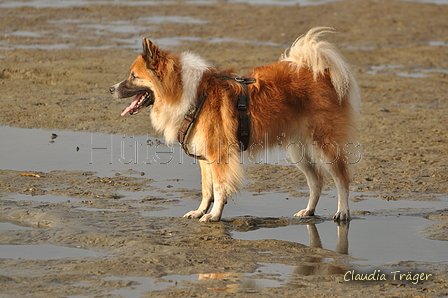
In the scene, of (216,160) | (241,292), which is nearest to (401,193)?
(216,160)

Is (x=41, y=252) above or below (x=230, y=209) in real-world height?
below

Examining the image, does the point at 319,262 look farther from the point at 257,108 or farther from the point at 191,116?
the point at 191,116

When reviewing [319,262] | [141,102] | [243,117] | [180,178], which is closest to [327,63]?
[243,117]

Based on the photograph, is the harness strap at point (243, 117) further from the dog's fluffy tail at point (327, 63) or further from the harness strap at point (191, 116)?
the dog's fluffy tail at point (327, 63)

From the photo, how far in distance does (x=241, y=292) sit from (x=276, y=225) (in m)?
1.64

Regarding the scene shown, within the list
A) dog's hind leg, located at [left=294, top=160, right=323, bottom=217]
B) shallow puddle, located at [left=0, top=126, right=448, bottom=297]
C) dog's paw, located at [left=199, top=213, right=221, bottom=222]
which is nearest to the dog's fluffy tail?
dog's hind leg, located at [left=294, top=160, right=323, bottom=217]

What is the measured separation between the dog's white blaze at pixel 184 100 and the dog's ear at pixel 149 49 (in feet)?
0.94

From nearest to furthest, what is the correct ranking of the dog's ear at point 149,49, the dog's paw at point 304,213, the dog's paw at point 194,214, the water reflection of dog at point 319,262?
1. the water reflection of dog at point 319,262
2. the dog's ear at point 149,49
3. the dog's paw at point 194,214
4. the dog's paw at point 304,213

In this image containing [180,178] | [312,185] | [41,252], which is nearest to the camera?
[41,252]

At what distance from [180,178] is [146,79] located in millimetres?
1601

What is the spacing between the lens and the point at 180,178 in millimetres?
7168

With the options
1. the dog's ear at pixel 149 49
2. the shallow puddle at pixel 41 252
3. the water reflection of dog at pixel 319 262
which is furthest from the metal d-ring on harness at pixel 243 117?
the shallow puddle at pixel 41 252

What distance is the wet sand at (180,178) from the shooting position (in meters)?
4.41

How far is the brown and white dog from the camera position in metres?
5.83
